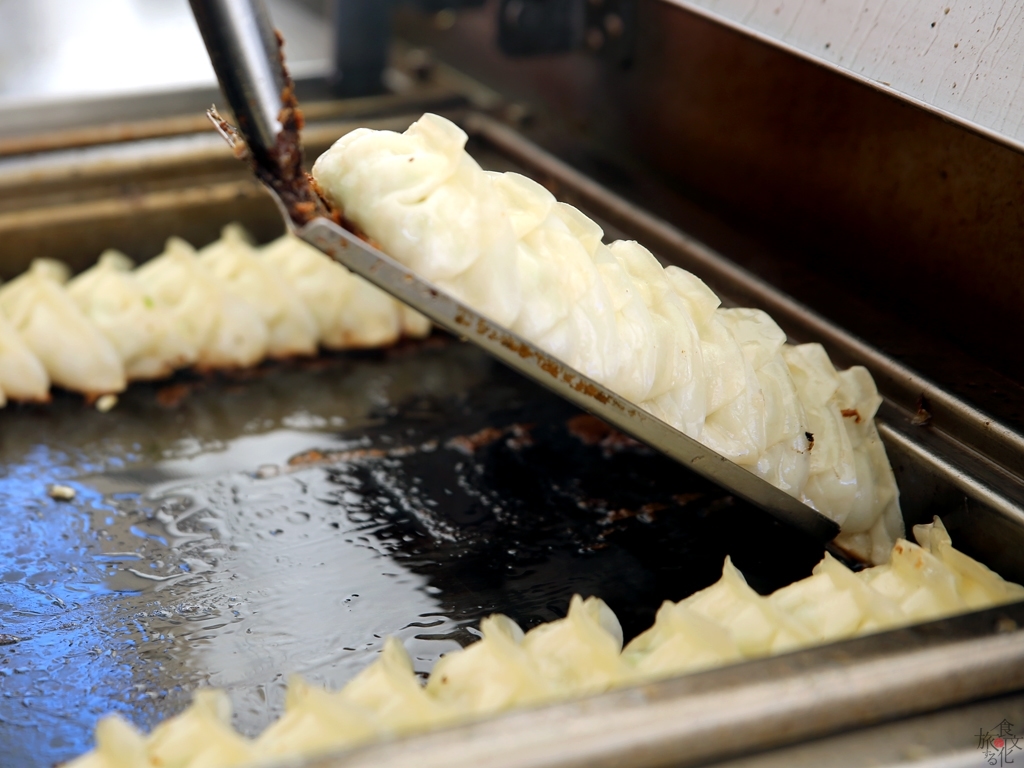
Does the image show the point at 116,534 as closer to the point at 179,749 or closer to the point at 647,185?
the point at 179,749

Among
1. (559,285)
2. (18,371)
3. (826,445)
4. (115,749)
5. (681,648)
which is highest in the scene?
(559,285)

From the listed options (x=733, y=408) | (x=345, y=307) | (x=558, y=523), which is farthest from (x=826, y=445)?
(x=345, y=307)

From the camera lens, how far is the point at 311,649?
1.80 metres

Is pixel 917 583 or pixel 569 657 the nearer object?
pixel 569 657


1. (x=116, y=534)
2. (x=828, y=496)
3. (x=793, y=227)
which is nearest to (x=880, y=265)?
(x=793, y=227)

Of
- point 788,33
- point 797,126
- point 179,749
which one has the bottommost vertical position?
Result: point 179,749

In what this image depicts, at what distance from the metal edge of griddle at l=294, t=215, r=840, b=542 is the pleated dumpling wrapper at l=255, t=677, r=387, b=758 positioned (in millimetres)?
580

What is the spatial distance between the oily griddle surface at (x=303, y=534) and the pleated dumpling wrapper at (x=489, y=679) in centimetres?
20

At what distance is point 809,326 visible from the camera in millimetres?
2326

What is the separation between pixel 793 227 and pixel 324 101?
166cm

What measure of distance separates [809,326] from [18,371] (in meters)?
1.90

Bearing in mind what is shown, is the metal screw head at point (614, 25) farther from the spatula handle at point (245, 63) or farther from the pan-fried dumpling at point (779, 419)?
the spatula handle at point (245, 63)

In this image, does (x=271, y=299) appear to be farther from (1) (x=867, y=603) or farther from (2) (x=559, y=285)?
(1) (x=867, y=603)

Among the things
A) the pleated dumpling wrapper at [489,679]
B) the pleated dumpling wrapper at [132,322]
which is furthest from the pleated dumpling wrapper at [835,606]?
the pleated dumpling wrapper at [132,322]
